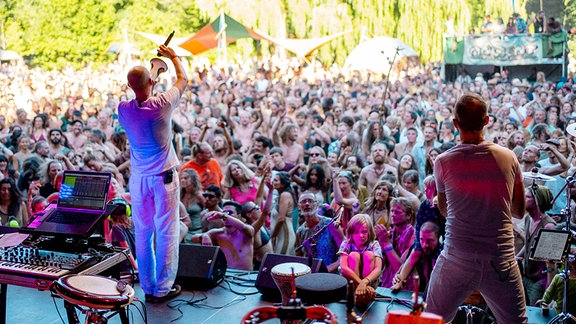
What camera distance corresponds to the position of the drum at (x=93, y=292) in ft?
12.0

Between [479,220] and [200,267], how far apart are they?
2683 mm

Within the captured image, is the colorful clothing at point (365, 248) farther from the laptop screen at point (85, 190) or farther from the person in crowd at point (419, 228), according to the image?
the laptop screen at point (85, 190)

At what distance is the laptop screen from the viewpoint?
4.74 metres

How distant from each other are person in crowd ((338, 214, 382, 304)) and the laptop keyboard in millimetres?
1834

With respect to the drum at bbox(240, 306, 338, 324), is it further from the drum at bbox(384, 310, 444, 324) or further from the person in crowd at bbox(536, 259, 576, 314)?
the person in crowd at bbox(536, 259, 576, 314)

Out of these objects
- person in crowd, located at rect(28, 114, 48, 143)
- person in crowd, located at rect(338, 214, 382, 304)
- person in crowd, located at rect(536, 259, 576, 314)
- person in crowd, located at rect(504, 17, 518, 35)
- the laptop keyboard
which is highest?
person in crowd, located at rect(504, 17, 518, 35)

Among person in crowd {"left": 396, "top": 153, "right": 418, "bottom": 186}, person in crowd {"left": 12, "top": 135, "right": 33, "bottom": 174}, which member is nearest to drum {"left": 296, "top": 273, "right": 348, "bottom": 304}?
person in crowd {"left": 396, "top": 153, "right": 418, "bottom": 186}

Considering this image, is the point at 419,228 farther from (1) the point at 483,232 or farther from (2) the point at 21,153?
(2) the point at 21,153

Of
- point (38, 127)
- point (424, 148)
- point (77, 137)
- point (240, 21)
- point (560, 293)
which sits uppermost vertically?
point (240, 21)

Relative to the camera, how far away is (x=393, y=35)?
83.1 feet

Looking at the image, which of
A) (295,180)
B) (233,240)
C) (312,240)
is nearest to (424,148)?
(295,180)

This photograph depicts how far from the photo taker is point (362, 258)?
5199mm

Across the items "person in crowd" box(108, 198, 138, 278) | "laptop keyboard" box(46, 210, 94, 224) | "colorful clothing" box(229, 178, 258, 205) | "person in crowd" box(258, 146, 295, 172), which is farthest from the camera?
"person in crowd" box(258, 146, 295, 172)

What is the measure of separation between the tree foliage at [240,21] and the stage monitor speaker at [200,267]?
54.5 ft
